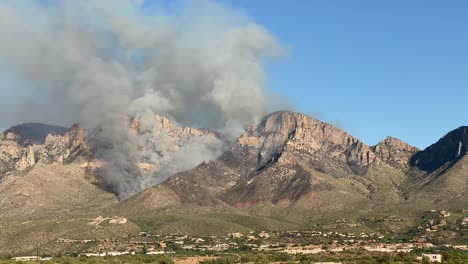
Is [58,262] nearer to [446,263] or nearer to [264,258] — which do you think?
[264,258]

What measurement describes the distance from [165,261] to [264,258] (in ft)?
92.4

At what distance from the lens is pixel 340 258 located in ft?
624

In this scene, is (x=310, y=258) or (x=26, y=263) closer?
(x=26, y=263)

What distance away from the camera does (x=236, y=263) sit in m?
185

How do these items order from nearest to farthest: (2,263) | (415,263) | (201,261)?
(415,263), (2,263), (201,261)

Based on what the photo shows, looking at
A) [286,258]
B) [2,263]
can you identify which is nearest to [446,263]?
[286,258]

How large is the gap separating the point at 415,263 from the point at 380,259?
10463 millimetres

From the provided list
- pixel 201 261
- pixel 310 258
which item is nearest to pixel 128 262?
pixel 201 261

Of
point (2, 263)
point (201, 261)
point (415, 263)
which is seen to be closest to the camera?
point (415, 263)

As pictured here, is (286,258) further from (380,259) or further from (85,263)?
(85,263)

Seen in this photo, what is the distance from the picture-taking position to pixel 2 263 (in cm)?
18212

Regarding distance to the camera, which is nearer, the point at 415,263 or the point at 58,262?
the point at 415,263

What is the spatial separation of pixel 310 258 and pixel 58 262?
70447mm

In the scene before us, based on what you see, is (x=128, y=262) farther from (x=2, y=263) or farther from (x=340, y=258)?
(x=340, y=258)
